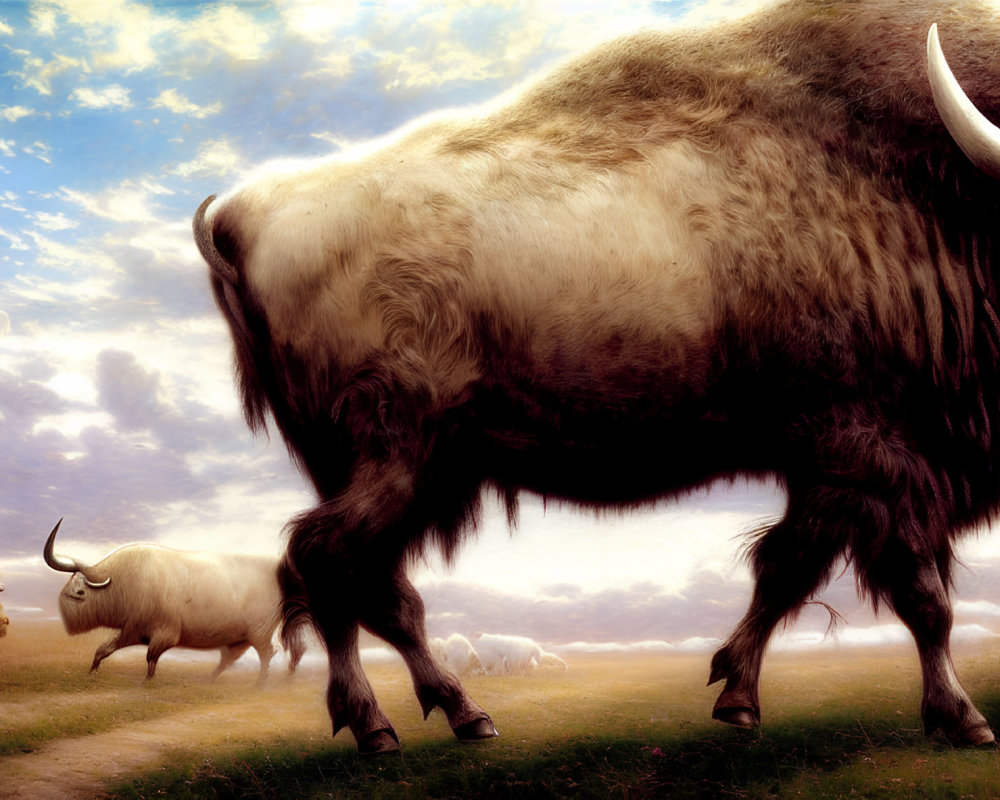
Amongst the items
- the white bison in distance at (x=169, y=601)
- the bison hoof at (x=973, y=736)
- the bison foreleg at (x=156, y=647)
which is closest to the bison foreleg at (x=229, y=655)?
the white bison in distance at (x=169, y=601)

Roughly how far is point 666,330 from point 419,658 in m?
0.92

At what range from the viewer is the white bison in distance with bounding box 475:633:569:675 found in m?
2.52

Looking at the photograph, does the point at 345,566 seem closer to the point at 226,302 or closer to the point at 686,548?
the point at 226,302

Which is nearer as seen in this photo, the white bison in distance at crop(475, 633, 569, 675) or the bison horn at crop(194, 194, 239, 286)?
the bison horn at crop(194, 194, 239, 286)

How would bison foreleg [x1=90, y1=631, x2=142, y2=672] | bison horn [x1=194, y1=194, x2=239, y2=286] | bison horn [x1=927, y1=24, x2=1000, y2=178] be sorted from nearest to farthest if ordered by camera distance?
1. bison horn [x1=927, y1=24, x2=1000, y2=178]
2. bison horn [x1=194, y1=194, x2=239, y2=286]
3. bison foreleg [x1=90, y1=631, x2=142, y2=672]

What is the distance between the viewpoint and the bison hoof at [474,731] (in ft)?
7.00

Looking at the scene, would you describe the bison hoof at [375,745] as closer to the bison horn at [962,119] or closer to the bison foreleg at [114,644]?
the bison foreleg at [114,644]

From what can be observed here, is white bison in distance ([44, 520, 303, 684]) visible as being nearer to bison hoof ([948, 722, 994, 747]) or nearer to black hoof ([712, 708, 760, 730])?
black hoof ([712, 708, 760, 730])

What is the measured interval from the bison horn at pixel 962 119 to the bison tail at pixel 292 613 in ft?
5.81

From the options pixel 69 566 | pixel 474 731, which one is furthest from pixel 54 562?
pixel 474 731

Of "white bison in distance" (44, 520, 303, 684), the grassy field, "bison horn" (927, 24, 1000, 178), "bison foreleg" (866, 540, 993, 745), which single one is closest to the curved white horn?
"white bison in distance" (44, 520, 303, 684)

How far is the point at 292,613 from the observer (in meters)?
2.31

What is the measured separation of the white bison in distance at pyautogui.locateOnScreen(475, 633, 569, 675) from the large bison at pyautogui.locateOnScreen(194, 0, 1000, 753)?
14.7 inches

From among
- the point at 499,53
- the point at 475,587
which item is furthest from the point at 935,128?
the point at 475,587
